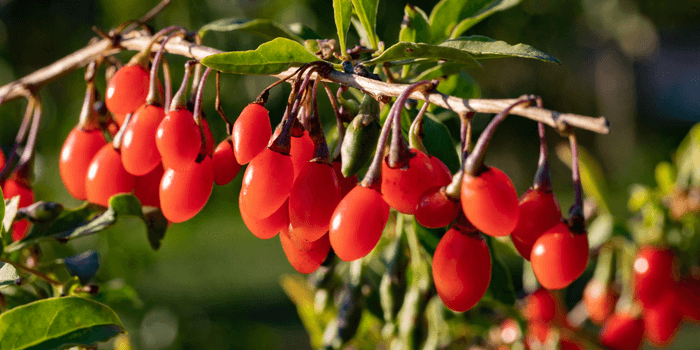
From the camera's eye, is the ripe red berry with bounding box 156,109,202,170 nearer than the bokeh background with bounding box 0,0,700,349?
Yes

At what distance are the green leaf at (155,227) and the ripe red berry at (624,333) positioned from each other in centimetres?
127

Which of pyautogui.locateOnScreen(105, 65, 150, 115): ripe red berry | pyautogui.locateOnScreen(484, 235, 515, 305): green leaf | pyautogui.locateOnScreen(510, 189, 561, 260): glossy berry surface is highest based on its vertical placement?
pyautogui.locateOnScreen(105, 65, 150, 115): ripe red berry

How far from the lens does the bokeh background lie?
3.23m

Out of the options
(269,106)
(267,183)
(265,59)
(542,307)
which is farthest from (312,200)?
(269,106)

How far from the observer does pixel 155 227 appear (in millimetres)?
858

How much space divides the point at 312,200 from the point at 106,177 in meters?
0.40

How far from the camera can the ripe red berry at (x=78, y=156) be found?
91cm

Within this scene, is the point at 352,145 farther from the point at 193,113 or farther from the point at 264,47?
the point at 193,113

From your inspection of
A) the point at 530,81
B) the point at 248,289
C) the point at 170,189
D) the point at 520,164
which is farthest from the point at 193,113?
the point at 520,164

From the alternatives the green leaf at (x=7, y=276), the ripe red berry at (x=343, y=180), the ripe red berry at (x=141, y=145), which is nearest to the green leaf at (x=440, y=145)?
the ripe red berry at (x=343, y=180)

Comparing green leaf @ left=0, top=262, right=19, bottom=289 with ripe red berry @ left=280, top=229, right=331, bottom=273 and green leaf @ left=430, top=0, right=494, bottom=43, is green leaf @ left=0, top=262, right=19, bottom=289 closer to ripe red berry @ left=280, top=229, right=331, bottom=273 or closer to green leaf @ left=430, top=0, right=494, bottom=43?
ripe red berry @ left=280, top=229, right=331, bottom=273

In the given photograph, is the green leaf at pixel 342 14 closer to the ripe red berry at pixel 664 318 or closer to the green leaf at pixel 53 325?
the green leaf at pixel 53 325

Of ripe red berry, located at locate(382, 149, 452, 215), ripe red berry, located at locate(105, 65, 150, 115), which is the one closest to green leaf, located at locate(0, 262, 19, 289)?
ripe red berry, located at locate(105, 65, 150, 115)

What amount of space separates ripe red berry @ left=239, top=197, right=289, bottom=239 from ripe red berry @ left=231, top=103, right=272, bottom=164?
0.22 feet
